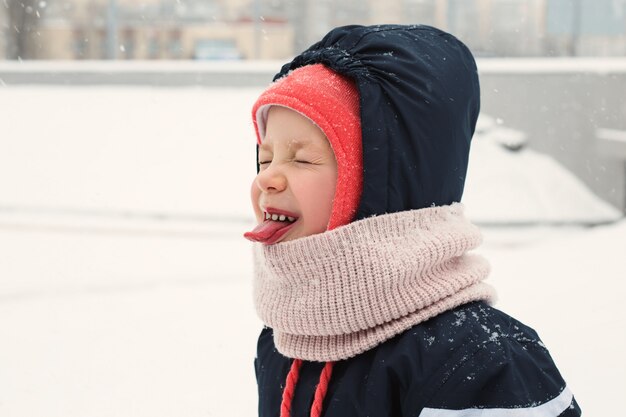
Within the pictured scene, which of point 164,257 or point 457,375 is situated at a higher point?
point 457,375

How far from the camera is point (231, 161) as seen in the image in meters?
9.27

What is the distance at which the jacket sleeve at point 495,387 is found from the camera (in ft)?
3.89

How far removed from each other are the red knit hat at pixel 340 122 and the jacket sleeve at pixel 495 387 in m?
0.31

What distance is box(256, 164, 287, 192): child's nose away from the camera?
1323mm

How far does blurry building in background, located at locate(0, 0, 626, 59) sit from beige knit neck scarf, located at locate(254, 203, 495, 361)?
1015 cm

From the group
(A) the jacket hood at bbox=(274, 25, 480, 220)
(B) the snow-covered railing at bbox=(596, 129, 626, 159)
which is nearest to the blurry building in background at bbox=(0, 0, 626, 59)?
(B) the snow-covered railing at bbox=(596, 129, 626, 159)

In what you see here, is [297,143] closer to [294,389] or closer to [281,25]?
[294,389]

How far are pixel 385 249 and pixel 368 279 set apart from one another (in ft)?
0.18

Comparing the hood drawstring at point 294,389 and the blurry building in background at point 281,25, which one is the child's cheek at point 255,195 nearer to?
the hood drawstring at point 294,389

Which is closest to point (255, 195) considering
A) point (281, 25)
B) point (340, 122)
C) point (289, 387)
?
point (340, 122)

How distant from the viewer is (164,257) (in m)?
6.25

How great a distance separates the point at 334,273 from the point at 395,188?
0.17 meters

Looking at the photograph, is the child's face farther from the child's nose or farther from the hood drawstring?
the hood drawstring

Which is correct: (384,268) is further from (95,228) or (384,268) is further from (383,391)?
(95,228)
